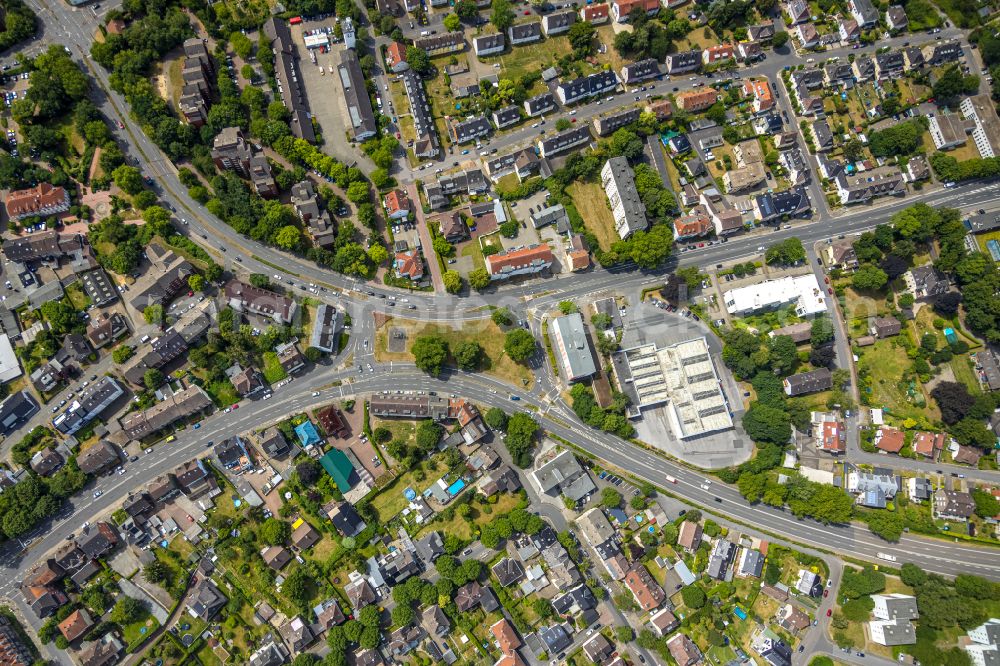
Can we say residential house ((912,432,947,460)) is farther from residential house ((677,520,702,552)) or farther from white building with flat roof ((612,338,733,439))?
residential house ((677,520,702,552))

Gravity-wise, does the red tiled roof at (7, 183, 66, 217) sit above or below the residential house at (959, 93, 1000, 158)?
above

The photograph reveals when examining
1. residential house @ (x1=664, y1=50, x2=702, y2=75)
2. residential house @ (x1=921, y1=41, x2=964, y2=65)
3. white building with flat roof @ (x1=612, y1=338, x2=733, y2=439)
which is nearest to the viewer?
white building with flat roof @ (x1=612, y1=338, x2=733, y2=439)

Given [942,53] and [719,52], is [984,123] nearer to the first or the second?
[942,53]

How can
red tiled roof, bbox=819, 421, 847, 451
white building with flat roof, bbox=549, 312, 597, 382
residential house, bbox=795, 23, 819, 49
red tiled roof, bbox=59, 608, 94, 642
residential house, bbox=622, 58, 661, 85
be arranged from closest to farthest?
red tiled roof, bbox=59, 608, 94, 642
white building with flat roof, bbox=549, 312, 597, 382
red tiled roof, bbox=819, 421, 847, 451
residential house, bbox=622, 58, 661, 85
residential house, bbox=795, 23, 819, 49

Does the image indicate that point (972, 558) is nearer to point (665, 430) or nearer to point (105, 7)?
point (665, 430)

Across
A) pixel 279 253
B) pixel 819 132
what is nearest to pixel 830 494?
pixel 819 132

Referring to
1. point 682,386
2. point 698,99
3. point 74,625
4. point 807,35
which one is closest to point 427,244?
point 682,386

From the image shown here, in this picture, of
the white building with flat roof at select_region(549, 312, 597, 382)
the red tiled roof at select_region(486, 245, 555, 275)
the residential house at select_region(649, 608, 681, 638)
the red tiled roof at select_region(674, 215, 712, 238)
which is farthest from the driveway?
the residential house at select_region(649, 608, 681, 638)

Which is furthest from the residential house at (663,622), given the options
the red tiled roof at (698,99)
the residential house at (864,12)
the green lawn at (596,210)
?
the residential house at (864,12)

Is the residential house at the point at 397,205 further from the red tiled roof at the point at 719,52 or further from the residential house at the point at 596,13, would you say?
the red tiled roof at the point at 719,52
